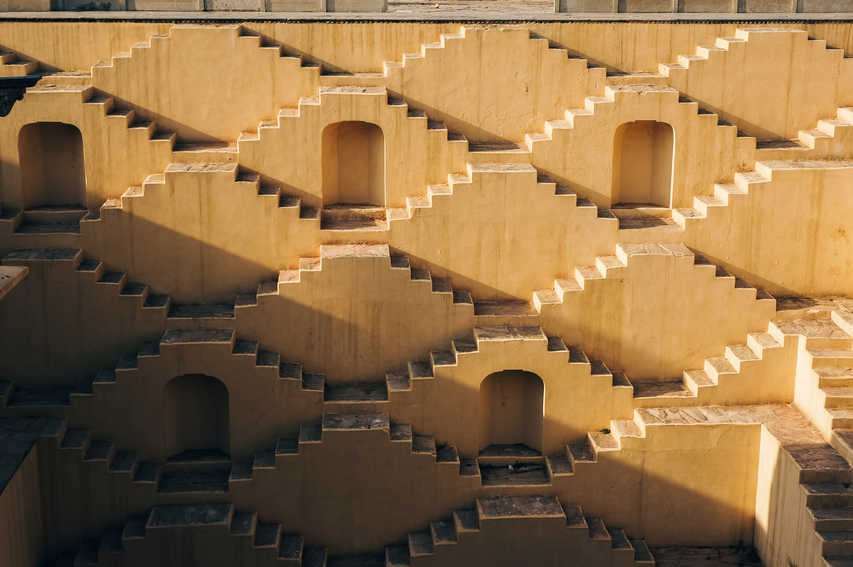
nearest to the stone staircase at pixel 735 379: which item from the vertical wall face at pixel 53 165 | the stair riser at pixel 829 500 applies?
Answer: the stair riser at pixel 829 500

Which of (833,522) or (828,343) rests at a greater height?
(828,343)

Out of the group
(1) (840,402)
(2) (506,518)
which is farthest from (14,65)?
Result: (1) (840,402)

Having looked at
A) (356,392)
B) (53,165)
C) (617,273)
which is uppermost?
(53,165)

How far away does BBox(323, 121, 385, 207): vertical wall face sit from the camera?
18.8 m

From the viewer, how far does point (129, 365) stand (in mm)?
17312

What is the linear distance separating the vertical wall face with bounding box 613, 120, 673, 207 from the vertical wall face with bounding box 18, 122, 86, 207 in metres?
8.46

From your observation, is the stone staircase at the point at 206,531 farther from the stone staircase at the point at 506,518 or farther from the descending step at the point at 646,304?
the descending step at the point at 646,304

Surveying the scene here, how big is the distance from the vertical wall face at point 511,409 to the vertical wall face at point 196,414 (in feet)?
13.1

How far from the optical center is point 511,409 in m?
18.5

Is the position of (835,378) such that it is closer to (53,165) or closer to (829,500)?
(829,500)

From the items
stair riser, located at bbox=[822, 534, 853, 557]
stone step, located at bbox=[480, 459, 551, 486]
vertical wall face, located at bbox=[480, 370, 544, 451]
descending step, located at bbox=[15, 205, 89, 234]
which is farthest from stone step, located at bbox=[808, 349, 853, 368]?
descending step, located at bbox=[15, 205, 89, 234]

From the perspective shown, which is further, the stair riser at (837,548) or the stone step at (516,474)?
the stone step at (516,474)

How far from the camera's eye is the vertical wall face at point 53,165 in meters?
18.4

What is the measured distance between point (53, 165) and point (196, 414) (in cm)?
451
